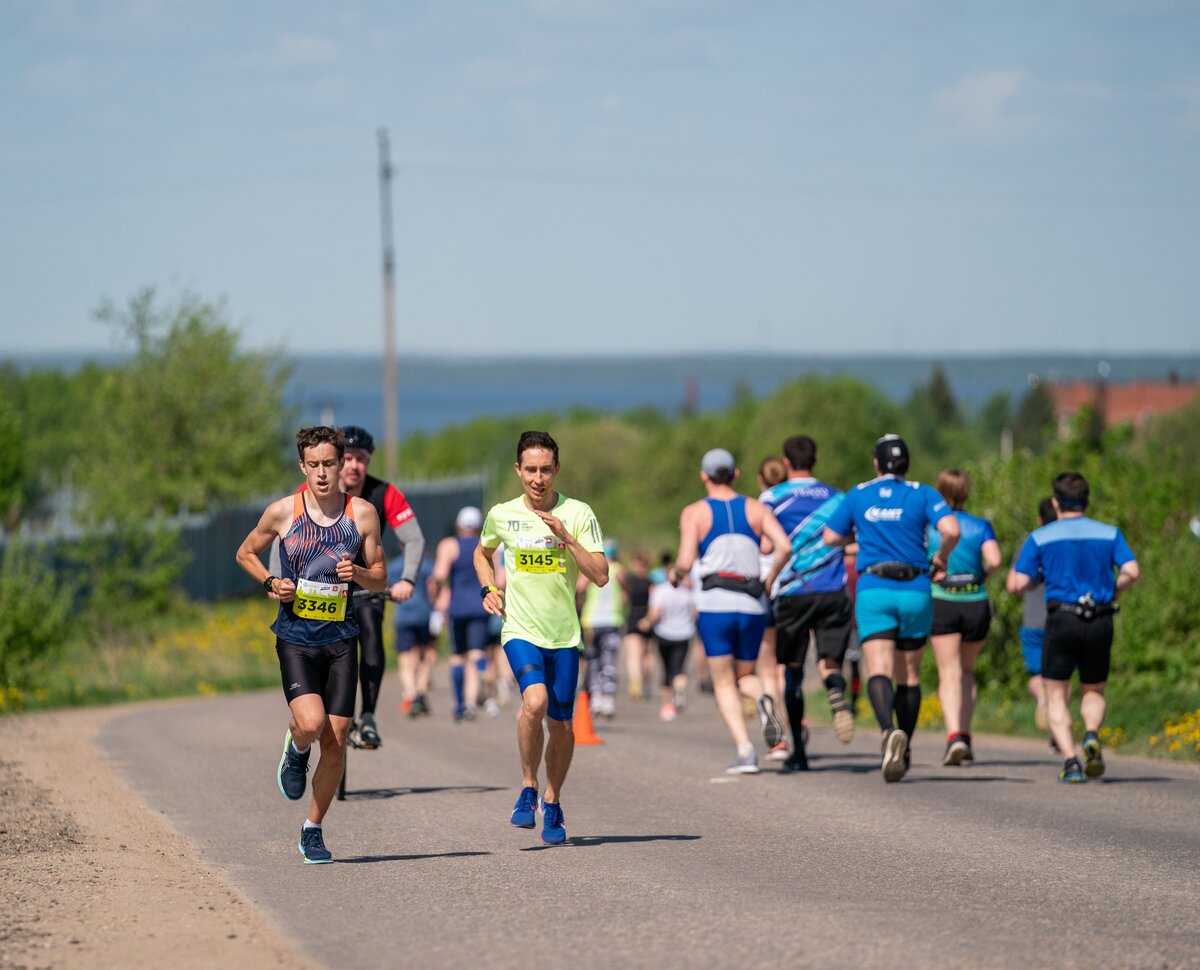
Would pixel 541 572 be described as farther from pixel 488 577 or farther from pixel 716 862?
pixel 716 862

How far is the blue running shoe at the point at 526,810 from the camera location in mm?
9375

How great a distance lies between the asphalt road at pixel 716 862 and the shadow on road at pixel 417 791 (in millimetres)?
42

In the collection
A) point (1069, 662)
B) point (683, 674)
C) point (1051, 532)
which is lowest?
point (683, 674)

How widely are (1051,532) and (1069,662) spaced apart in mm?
800

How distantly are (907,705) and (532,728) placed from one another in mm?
3587

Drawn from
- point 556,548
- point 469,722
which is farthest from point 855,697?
point 556,548

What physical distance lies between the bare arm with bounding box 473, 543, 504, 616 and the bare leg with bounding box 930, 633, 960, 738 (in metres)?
4.01

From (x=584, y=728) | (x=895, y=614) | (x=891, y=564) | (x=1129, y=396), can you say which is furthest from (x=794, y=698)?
(x=1129, y=396)

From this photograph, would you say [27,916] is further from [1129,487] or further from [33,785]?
[1129,487]

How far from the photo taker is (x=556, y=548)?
9266 mm

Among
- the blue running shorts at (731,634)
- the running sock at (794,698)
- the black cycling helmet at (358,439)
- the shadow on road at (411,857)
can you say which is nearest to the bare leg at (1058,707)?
the running sock at (794,698)

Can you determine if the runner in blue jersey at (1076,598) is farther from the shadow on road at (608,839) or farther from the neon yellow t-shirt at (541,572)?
the neon yellow t-shirt at (541,572)

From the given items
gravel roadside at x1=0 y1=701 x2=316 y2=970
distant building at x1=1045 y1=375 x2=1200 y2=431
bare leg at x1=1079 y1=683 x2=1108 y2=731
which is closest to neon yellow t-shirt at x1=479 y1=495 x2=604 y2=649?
gravel roadside at x1=0 y1=701 x2=316 y2=970

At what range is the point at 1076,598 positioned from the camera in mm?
11875
